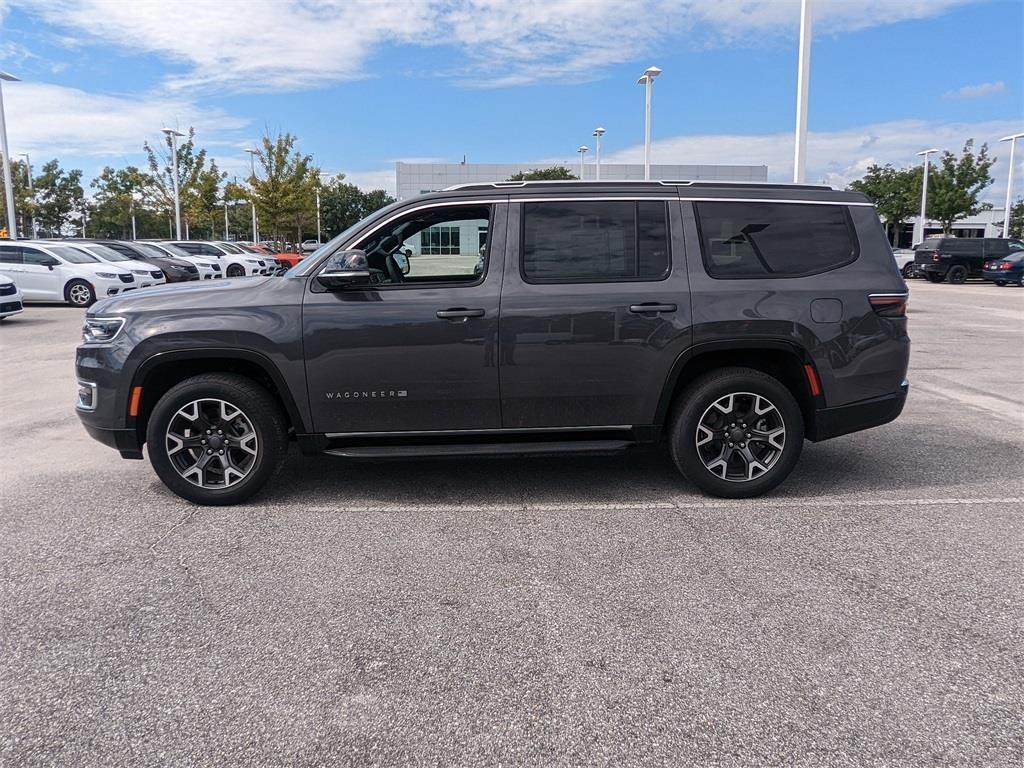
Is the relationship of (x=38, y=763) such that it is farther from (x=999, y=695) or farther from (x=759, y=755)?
(x=999, y=695)

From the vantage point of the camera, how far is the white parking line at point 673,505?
4969 mm

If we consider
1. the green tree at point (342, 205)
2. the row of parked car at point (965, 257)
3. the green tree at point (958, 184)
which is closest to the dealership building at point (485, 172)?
the green tree at point (342, 205)

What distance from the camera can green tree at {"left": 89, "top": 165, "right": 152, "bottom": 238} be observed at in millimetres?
63469

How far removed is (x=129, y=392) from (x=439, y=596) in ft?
8.11

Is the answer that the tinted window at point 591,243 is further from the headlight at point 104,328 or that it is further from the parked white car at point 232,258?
the parked white car at point 232,258

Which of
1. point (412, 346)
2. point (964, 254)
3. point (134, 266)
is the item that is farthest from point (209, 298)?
point (964, 254)

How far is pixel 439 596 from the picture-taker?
12.3ft

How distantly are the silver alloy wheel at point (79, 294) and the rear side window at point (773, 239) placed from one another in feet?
61.8

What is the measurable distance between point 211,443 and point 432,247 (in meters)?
1.87

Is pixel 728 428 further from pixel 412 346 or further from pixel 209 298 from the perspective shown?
pixel 209 298

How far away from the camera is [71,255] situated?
20.2m

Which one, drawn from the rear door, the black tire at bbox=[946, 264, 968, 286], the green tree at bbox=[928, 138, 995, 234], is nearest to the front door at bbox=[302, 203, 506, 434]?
the rear door

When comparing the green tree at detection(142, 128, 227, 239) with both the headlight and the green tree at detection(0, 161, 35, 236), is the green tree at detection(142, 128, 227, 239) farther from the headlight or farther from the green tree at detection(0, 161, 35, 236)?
the headlight

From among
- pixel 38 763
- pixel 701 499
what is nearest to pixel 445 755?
pixel 38 763
